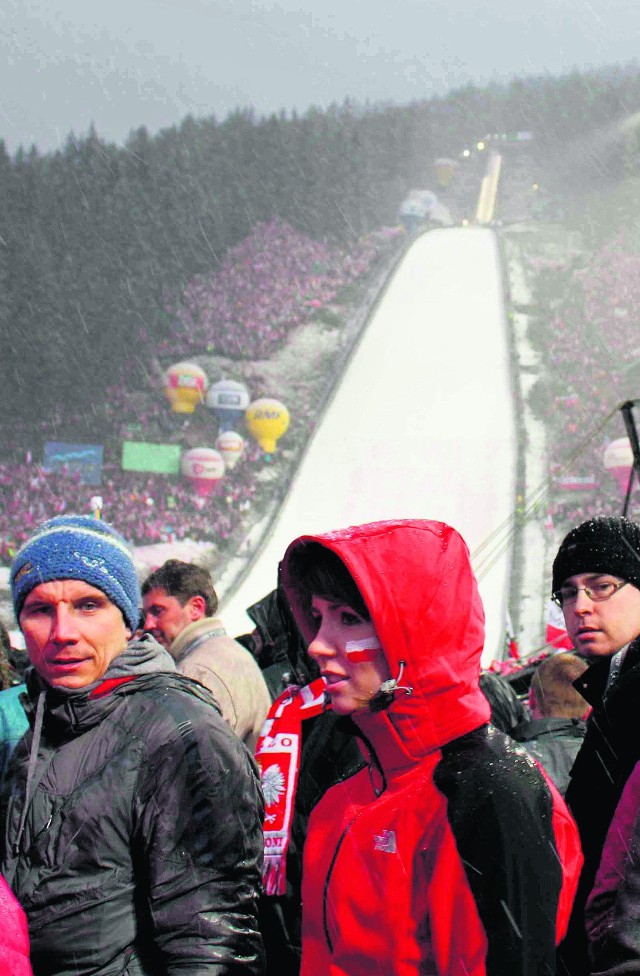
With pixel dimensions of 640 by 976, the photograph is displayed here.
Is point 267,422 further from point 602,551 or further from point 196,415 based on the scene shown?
point 602,551

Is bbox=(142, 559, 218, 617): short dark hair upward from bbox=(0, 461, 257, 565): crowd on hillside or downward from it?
upward

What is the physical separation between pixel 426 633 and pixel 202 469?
74.8 ft

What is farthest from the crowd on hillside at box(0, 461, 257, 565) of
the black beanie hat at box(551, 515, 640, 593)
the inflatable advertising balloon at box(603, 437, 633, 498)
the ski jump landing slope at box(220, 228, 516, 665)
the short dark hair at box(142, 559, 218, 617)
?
A: the black beanie hat at box(551, 515, 640, 593)

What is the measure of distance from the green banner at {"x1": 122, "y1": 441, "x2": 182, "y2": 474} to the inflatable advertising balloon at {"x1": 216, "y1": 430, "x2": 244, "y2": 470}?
1072 millimetres

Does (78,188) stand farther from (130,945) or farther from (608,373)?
(130,945)

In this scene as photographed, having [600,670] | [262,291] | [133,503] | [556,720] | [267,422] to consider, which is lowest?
[133,503]

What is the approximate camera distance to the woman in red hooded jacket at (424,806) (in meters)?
0.90

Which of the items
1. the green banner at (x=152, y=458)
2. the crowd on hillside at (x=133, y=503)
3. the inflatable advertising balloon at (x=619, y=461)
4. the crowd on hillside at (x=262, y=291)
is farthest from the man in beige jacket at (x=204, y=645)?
the crowd on hillside at (x=262, y=291)

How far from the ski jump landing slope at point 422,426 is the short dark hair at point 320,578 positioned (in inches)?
679

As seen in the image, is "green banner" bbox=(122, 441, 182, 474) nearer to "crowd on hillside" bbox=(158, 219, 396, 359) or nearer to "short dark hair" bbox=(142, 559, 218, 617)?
"crowd on hillside" bbox=(158, 219, 396, 359)

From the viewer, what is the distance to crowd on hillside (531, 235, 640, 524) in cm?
2114

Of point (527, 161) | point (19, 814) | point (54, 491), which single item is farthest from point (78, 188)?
point (19, 814)

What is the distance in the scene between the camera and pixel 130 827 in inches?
45.5

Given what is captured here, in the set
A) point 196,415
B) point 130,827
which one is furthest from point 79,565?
point 196,415
